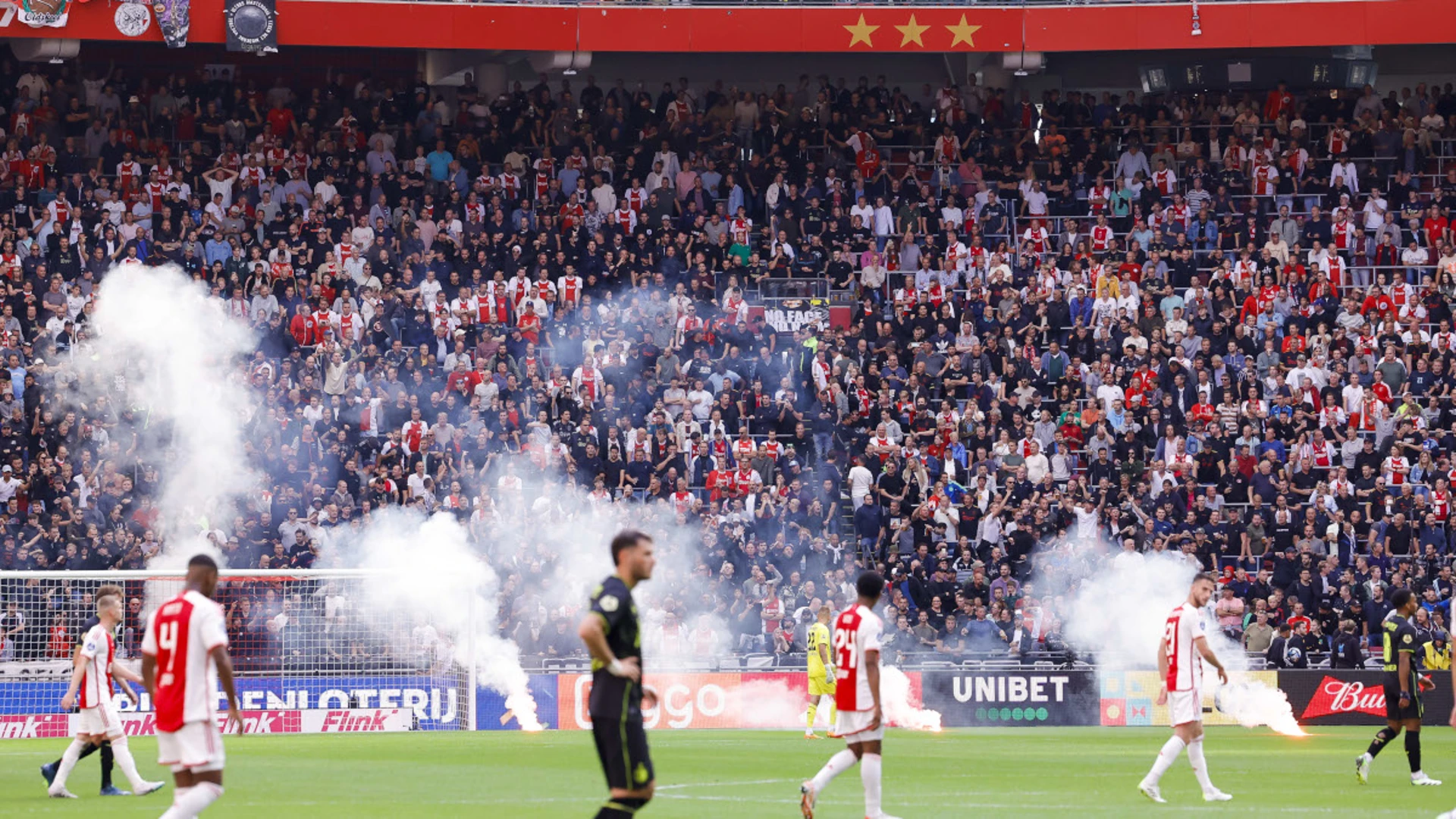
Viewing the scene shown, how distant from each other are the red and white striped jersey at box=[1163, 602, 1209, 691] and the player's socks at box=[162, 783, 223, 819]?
26.2 feet

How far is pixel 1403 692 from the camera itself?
17.5m

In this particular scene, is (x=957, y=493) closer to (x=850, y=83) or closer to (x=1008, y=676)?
(x=1008, y=676)

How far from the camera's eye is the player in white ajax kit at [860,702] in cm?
1309

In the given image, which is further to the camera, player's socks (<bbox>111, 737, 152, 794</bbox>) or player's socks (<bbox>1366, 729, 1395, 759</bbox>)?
player's socks (<bbox>1366, 729, 1395, 759</bbox>)

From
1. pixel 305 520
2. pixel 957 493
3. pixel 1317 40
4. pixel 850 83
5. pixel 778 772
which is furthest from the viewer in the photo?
pixel 850 83

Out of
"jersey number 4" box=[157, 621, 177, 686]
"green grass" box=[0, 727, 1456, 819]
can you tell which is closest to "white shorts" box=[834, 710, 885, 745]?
"green grass" box=[0, 727, 1456, 819]

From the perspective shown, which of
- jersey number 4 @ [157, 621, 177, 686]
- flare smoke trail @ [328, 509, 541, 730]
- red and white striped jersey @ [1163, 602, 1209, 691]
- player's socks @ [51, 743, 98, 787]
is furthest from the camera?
flare smoke trail @ [328, 509, 541, 730]

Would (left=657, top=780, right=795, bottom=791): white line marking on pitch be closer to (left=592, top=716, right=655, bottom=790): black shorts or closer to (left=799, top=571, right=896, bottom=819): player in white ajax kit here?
(left=799, top=571, right=896, bottom=819): player in white ajax kit

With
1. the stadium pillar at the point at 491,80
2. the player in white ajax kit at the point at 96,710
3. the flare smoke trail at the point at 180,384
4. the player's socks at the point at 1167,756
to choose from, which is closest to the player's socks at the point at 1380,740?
the player's socks at the point at 1167,756

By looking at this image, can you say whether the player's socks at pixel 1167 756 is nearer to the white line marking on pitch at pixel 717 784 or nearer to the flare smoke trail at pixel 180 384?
the white line marking on pitch at pixel 717 784

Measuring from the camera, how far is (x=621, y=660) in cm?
972

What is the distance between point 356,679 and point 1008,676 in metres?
9.29

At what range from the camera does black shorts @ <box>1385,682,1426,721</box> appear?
1745 centimetres

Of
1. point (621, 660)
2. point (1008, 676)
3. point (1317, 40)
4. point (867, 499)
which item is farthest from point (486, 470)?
point (621, 660)
